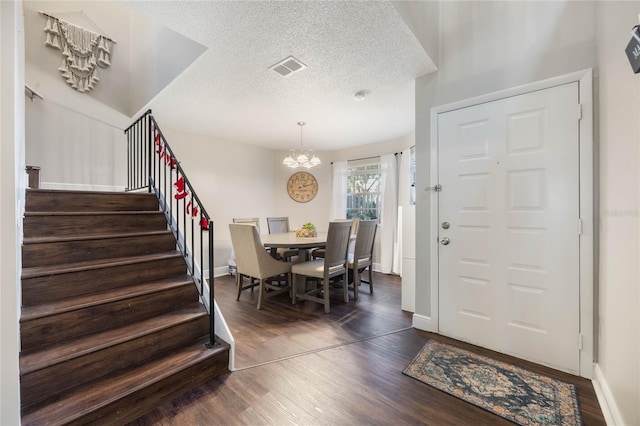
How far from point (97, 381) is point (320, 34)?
2622 mm

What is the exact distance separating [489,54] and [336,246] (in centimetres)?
221

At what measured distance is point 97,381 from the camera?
4.76 ft

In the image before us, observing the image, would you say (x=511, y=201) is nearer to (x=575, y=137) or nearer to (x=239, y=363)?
(x=575, y=137)

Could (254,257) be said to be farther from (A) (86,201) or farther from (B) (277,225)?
(B) (277,225)

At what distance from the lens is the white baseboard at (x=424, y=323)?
2.40 meters

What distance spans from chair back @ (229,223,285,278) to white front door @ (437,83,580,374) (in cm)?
178

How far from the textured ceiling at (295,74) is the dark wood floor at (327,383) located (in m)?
2.43

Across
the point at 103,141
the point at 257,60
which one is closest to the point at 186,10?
the point at 257,60

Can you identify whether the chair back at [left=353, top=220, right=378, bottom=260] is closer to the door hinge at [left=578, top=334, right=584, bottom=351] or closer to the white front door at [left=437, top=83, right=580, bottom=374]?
the white front door at [left=437, top=83, right=580, bottom=374]

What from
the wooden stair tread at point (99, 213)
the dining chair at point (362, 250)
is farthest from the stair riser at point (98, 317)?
the dining chair at point (362, 250)

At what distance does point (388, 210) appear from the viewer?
4.82m

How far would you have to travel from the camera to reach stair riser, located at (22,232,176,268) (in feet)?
5.76

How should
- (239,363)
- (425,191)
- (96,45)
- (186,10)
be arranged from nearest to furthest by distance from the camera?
(186,10) → (239,363) → (425,191) → (96,45)

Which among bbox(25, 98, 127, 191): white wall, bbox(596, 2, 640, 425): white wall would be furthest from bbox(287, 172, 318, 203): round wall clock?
bbox(596, 2, 640, 425): white wall
